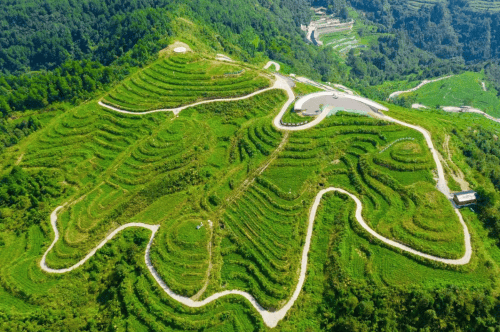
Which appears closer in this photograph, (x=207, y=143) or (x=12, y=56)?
(x=207, y=143)

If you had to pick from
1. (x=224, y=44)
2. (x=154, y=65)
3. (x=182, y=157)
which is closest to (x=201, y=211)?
(x=182, y=157)

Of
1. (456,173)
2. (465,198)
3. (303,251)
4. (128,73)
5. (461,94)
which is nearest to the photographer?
(303,251)

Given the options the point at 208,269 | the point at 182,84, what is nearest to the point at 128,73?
the point at 182,84

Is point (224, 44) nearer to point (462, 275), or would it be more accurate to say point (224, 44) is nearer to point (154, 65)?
point (154, 65)

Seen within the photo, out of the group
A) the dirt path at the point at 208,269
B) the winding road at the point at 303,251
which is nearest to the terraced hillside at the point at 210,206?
the dirt path at the point at 208,269

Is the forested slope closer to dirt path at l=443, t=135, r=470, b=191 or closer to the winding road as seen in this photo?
the winding road

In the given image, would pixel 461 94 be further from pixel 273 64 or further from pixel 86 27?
pixel 86 27
